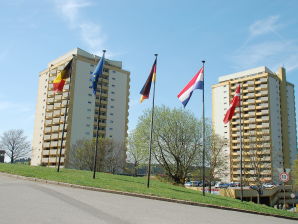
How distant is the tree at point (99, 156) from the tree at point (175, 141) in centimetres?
3005

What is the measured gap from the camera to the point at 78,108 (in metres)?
83.4

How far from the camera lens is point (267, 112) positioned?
9625cm

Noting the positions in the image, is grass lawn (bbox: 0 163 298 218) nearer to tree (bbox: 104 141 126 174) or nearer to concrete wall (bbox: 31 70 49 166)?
tree (bbox: 104 141 126 174)

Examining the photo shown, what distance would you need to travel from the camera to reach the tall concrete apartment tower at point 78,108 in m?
82.2

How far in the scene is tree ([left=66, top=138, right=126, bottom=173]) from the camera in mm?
65375

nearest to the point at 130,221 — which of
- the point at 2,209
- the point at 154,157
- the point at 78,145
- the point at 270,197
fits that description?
the point at 2,209

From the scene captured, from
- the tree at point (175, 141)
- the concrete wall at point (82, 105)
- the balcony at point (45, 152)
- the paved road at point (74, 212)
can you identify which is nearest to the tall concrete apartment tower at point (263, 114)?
the concrete wall at point (82, 105)

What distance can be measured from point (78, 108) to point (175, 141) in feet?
170

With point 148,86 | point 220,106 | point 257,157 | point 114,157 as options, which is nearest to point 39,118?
point 114,157

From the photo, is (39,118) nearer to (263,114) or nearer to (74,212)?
(263,114)

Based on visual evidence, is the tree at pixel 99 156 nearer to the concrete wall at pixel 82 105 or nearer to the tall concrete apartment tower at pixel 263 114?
the concrete wall at pixel 82 105

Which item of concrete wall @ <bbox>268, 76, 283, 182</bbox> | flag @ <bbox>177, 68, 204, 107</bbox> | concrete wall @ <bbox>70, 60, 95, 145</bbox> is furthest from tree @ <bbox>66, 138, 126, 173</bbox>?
flag @ <bbox>177, 68, 204, 107</bbox>

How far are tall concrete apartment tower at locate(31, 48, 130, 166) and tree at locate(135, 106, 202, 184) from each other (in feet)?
149

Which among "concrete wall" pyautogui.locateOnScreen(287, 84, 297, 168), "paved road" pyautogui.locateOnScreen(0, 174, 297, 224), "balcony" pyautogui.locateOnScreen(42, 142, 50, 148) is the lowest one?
"paved road" pyautogui.locateOnScreen(0, 174, 297, 224)
